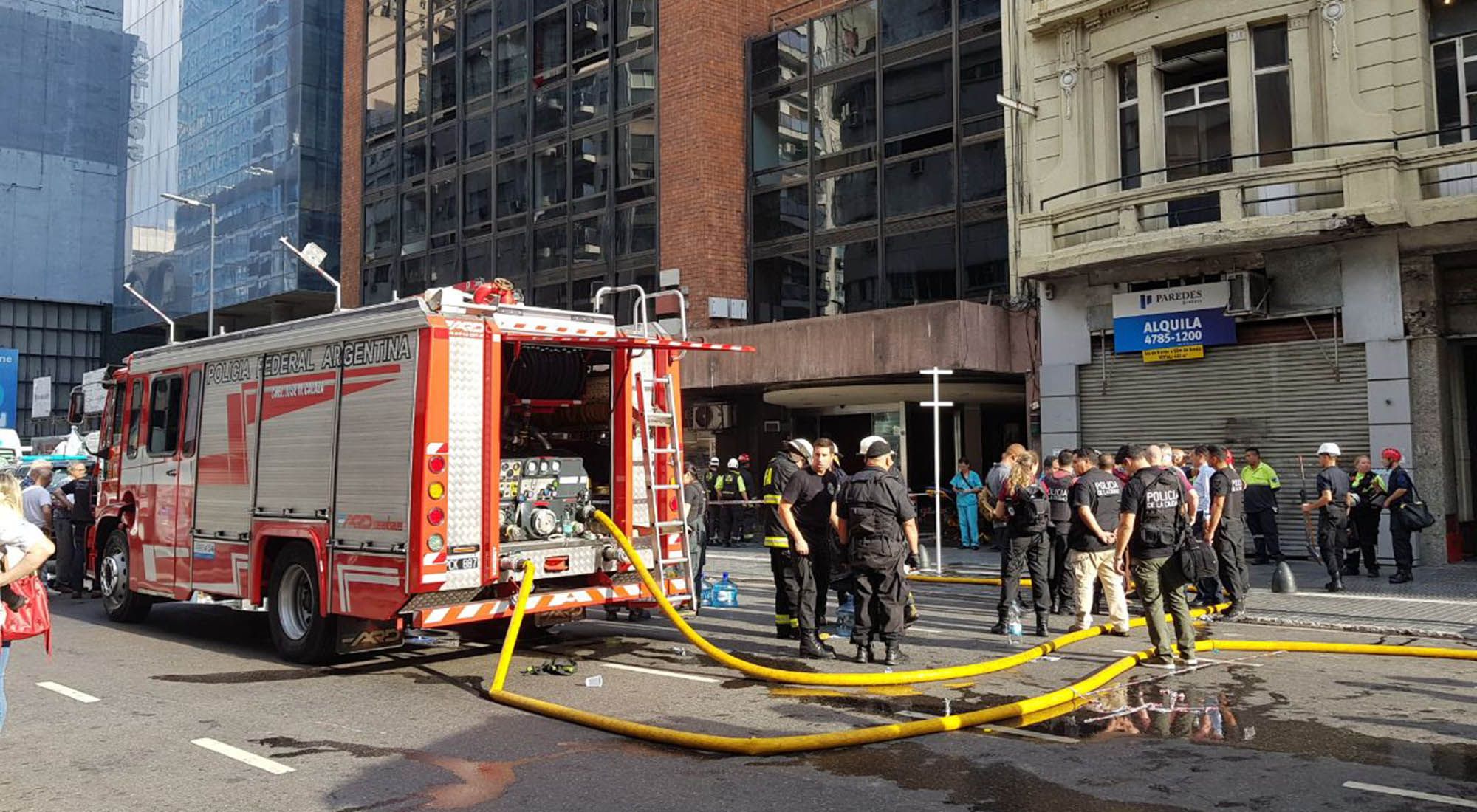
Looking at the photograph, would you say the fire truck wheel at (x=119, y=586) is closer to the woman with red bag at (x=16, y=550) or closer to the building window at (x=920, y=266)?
the woman with red bag at (x=16, y=550)

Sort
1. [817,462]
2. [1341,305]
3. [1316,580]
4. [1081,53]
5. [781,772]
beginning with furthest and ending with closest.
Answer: [1081,53], [1341,305], [1316,580], [817,462], [781,772]

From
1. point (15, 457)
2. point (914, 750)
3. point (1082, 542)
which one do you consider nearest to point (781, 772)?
point (914, 750)

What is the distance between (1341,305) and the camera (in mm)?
15359

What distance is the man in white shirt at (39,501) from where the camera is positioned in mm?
13812

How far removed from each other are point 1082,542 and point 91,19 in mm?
79777

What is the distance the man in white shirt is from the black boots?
1057cm

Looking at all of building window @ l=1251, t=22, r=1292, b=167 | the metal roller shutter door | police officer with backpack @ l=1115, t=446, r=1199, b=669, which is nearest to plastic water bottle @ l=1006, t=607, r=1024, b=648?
police officer with backpack @ l=1115, t=446, r=1199, b=669

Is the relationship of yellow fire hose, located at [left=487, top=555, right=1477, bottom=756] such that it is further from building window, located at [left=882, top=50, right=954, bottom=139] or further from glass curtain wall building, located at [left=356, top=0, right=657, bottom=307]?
glass curtain wall building, located at [left=356, top=0, right=657, bottom=307]

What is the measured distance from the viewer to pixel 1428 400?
14.7m

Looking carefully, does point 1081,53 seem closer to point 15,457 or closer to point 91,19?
point 15,457

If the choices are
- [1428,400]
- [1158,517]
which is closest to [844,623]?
[1158,517]

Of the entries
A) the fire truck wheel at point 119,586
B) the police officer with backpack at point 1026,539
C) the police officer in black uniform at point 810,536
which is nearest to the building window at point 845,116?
the police officer with backpack at point 1026,539

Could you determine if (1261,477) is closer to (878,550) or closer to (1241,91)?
(1241,91)

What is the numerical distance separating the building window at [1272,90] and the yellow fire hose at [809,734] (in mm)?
9831
